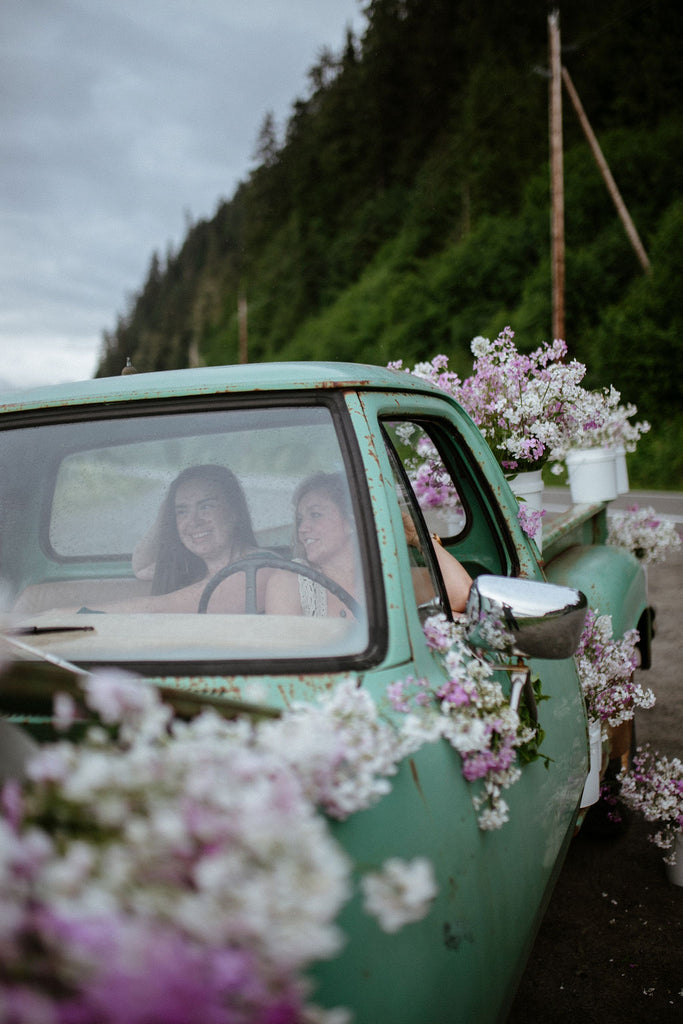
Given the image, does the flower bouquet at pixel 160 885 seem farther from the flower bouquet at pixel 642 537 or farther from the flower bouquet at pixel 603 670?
the flower bouquet at pixel 642 537

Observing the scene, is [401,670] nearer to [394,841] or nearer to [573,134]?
[394,841]

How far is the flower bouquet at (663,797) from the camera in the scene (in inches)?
130

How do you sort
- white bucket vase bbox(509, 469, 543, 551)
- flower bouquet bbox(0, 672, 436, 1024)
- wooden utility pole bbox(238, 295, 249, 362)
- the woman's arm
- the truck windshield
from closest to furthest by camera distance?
flower bouquet bbox(0, 672, 436, 1024) → the truck windshield → the woman's arm → white bucket vase bbox(509, 469, 543, 551) → wooden utility pole bbox(238, 295, 249, 362)

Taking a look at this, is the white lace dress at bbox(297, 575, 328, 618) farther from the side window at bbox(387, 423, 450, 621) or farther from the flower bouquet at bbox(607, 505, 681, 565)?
the flower bouquet at bbox(607, 505, 681, 565)

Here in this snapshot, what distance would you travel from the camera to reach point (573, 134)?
34250mm

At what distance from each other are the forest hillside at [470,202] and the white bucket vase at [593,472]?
7.90 m

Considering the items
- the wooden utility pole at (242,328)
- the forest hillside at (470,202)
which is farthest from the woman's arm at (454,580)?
the wooden utility pole at (242,328)

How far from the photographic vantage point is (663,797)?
3.35 metres

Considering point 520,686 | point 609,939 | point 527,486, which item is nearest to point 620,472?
point 527,486

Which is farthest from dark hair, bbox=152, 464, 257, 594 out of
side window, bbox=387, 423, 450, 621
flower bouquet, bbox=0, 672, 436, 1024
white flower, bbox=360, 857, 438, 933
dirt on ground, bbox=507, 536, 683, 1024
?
dirt on ground, bbox=507, 536, 683, 1024

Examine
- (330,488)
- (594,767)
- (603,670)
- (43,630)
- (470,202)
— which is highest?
(470,202)

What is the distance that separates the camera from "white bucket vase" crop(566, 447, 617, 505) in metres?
4.93

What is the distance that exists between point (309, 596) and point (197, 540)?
322mm

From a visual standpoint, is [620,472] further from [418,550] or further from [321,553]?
Answer: [321,553]
